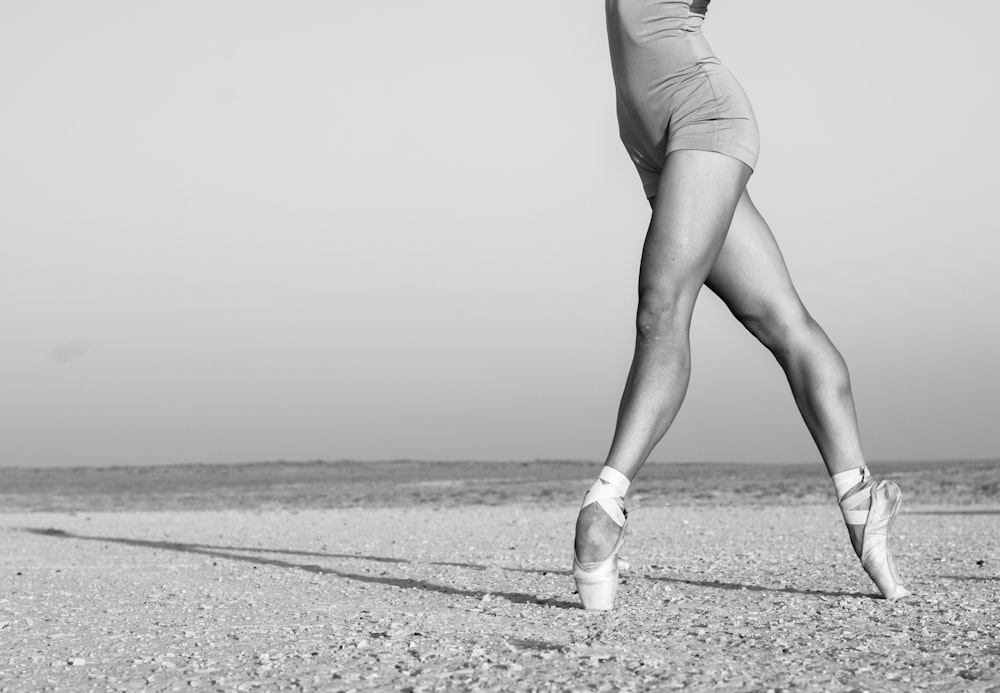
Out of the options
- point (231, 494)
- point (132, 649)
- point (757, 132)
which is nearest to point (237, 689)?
point (132, 649)

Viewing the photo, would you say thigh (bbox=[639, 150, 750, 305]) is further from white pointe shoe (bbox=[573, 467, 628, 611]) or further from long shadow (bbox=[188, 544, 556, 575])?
long shadow (bbox=[188, 544, 556, 575])

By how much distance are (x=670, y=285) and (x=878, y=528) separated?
96 centimetres

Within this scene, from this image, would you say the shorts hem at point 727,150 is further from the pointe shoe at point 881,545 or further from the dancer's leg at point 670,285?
the pointe shoe at point 881,545

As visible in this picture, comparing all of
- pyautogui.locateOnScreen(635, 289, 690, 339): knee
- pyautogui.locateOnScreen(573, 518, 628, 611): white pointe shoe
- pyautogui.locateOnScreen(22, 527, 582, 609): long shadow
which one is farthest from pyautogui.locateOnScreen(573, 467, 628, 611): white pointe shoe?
pyautogui.locateOnScreen(635, 289, 690, 339): knee

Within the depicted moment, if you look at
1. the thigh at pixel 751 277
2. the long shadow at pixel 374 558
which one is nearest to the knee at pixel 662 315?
the thigh at pixel 751 277

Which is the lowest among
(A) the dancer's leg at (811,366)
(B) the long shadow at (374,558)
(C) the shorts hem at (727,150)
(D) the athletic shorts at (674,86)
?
(B) the long shadow at (374,558)

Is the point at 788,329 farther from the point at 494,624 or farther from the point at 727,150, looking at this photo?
the point at 494,624

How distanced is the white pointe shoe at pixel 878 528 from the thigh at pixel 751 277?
1.97ft

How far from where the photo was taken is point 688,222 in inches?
128

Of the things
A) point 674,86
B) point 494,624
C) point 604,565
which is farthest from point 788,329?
point 494,624

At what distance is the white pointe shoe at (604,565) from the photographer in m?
3.07

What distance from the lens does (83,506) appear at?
66.0 ft

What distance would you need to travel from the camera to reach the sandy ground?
7.58 feet

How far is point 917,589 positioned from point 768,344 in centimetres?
94
